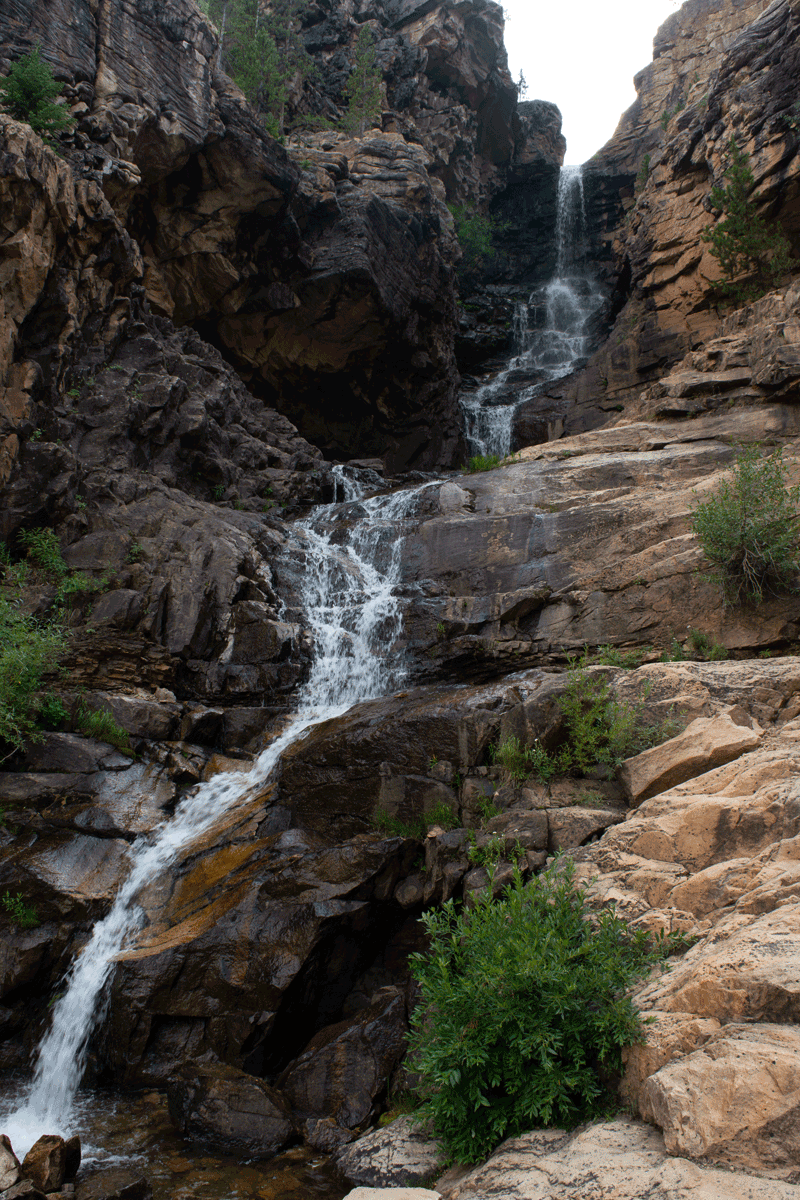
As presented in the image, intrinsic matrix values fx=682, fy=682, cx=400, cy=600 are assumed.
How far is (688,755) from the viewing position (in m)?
5.95

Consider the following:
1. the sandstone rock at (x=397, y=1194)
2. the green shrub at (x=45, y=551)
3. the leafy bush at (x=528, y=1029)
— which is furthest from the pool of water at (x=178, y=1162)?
the green shrub at (x=45, y=551)

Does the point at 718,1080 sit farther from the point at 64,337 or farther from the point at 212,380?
the point at 212,380

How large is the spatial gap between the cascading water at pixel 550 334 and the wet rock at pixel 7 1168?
877 inches

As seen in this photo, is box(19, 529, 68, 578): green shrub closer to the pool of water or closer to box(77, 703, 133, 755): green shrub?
box(77, 703, 133, 755): green shrub

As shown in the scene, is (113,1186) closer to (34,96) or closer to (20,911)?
(20,911)

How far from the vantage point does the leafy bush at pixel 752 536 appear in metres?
8.72

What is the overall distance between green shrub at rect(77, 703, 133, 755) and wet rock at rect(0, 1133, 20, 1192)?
5348 millimetres

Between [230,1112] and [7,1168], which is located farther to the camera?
[230,1112]

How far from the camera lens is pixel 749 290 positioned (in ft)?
58.3

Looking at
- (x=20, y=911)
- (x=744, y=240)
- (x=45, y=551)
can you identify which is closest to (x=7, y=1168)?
(x=20, y=911)

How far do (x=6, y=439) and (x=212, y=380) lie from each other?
24.0 ft

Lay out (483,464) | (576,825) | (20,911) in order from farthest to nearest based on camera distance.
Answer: (483,464) < (20,911) < (576,825)

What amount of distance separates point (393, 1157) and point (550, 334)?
28794 millimetres

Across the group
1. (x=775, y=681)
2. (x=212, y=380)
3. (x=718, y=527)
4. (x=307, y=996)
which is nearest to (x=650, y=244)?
(x=212, y=380)
